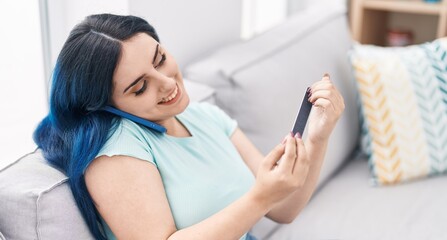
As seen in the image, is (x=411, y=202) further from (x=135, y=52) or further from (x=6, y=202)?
(x=6, y=202)

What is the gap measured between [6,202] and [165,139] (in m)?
0.30

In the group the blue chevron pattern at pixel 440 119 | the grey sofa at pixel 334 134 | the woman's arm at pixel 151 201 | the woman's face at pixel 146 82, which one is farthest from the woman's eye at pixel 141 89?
the blue chevron pattern at pixel 440 119

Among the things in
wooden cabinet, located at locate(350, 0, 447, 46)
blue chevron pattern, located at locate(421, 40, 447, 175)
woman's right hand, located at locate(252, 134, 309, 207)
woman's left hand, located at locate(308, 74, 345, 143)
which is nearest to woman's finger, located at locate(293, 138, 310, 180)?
woman's right hand, located at locate(252, 134, 309, 207)

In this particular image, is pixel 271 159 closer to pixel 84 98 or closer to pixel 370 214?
pixel 84 98

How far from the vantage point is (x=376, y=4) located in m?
2.51

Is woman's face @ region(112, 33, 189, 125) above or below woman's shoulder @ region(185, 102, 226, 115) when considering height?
above

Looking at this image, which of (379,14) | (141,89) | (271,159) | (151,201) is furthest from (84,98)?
(379,14)

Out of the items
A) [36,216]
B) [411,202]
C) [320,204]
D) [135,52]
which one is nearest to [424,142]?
[411,202]

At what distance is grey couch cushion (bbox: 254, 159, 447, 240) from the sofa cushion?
0.30 ft

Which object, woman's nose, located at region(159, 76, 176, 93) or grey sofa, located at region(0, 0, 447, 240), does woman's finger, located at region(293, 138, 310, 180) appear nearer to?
woman's nose, located at region(159, 76, 176, 93)

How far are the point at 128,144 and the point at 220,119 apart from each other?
1.14 feet

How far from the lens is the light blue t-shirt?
106 cm

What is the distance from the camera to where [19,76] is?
1.39 meters

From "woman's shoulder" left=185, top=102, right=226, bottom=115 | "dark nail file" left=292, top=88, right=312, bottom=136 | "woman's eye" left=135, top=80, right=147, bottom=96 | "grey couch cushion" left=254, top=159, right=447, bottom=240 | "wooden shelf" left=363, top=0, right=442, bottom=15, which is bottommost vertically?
"grey couch cushion" left=254, top=159, right=447, bottom=240
